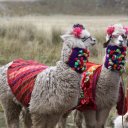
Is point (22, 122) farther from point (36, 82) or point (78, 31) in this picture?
point (78, 31)

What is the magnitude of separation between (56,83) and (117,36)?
0.90m

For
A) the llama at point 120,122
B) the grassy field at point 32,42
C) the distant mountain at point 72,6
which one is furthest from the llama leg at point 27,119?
the distant mountain at point 72,6

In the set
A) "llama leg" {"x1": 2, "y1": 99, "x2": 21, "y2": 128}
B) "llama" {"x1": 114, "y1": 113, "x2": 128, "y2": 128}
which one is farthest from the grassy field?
"llama leg" {"x1": 2, "y1": 99, "x2": 21, "y2": 128}

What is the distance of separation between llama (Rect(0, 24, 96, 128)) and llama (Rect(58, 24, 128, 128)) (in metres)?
0.31

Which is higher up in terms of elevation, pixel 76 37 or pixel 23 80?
pixel 76 37

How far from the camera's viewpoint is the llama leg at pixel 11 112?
6.25 meters

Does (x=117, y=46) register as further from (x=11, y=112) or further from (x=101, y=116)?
(x=11, y=112)

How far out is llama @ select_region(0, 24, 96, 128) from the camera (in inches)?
219

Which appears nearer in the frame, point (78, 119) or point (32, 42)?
point (78, 119)

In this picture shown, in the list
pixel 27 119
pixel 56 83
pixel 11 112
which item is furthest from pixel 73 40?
pixel 27 119

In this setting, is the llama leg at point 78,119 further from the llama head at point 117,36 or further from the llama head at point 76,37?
the llama head at point 76,37

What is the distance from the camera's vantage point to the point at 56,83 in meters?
5.63

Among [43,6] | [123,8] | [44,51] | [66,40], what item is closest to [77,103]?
[66,40]

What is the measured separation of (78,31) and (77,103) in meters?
0.85
